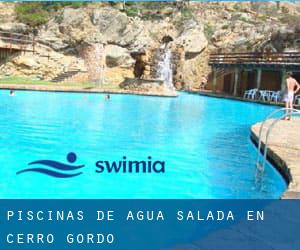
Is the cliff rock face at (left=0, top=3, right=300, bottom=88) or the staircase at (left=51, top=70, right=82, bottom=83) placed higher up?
the cliff rock face at (left=0, top=3, right=300, bottom=88)

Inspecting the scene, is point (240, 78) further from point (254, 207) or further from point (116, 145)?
point (254, 207)

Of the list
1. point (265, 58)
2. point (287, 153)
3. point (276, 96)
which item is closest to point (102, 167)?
point (287, 153)

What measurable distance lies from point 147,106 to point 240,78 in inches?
436

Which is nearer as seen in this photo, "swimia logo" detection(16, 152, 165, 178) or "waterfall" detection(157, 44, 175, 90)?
"swimia logo" detection(16, 152, 165, 178)

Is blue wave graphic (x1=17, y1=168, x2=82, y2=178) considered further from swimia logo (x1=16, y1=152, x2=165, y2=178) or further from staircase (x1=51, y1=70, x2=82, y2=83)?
staircase (x1=51, y1=70, x2=82, y2=83)

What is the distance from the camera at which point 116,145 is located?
9531 millimetres

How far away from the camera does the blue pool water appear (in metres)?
6.33

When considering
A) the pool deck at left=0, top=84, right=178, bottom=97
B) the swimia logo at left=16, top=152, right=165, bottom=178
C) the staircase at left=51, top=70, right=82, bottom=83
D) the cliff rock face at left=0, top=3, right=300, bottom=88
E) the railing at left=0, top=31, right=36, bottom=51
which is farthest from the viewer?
the cliff rock face at left=0, top=3, right=300, bottom=88

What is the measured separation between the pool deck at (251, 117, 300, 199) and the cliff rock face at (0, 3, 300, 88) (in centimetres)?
1543

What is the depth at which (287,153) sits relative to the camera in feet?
24.4

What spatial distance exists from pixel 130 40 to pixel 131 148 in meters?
21.5

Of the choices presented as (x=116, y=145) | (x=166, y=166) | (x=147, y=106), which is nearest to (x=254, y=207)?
(x=166, y=166)

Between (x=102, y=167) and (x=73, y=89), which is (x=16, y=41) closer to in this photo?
(x=73, y=89)

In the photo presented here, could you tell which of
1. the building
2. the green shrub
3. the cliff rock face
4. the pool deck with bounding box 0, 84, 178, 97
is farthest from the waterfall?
the green shrub
